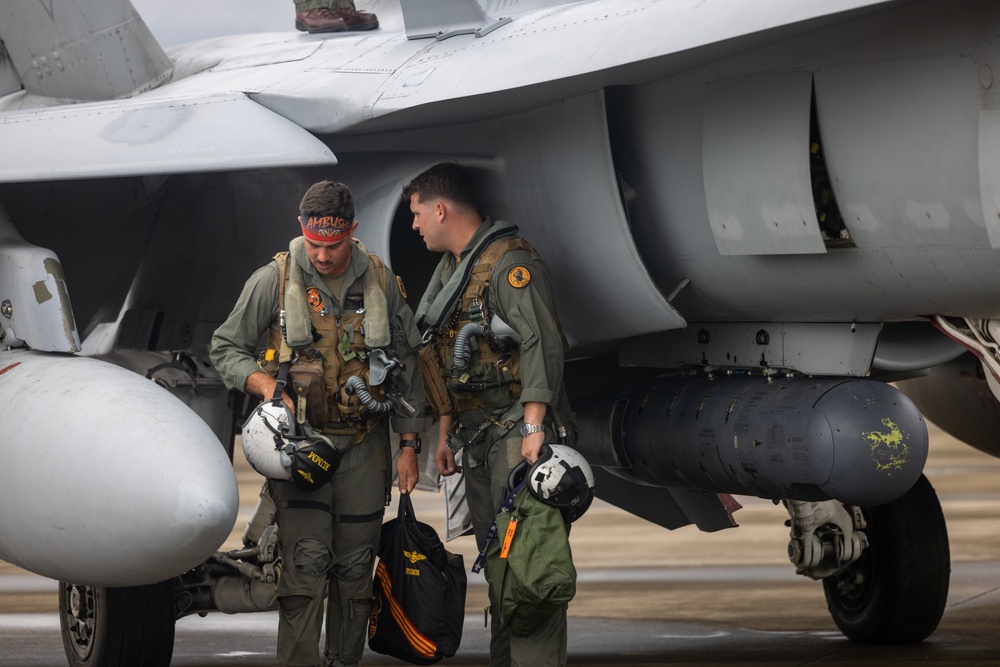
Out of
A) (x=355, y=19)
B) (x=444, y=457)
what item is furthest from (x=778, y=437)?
(x=355, y=19)

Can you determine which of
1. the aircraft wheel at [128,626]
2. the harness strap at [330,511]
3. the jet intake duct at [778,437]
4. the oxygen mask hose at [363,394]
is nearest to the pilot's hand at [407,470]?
the harness strap at [330,511]

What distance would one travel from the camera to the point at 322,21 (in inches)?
261

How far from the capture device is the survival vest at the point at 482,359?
471 cm

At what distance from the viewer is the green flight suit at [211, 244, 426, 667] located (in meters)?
4.63

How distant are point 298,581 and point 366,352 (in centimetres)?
79

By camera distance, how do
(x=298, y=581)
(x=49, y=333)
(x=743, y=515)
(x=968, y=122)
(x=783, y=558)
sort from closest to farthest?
(x=968, y=122)
(x=298, y=581)
(x=49, y=333)
(x=783, y=558)
(x=743, y=515)

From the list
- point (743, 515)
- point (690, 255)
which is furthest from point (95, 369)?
point (743, 515)

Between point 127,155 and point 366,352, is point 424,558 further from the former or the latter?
point 127,155

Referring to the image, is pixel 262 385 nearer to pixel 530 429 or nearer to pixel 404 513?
pixel 404 513

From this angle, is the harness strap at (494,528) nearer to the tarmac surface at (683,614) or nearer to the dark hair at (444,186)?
the dark hair at (444,186)

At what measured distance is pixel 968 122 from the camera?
3.61 meters

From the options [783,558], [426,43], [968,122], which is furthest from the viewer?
[783,558]

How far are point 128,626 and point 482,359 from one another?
221 cm

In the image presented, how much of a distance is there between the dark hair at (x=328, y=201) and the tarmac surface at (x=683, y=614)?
8.72 feet
